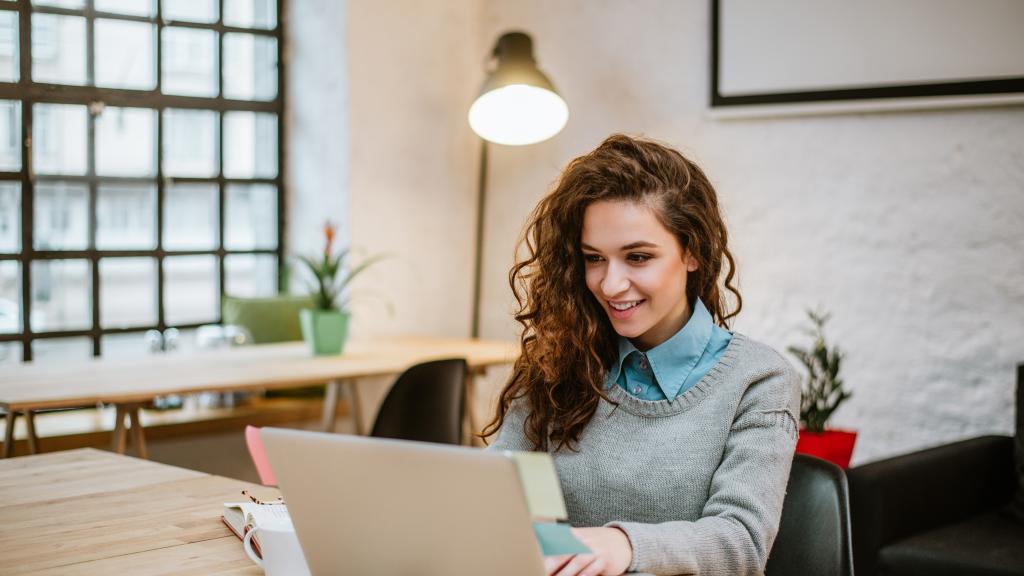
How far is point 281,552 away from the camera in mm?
1360

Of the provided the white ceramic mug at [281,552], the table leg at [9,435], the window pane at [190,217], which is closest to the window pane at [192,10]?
the window pane at [190,217]

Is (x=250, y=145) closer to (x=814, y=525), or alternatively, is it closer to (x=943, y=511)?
(x=943, y=511)

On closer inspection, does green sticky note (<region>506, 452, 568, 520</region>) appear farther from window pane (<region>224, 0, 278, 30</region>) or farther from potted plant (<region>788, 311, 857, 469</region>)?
window pane (<region>224, 0, 278, 30</region>)

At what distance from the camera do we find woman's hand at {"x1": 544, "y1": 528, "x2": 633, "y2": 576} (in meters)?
1.27

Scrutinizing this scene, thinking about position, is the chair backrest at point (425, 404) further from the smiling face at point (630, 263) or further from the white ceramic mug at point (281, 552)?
the white ceramic mug at point (281, 552)

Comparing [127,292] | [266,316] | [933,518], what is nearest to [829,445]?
[933,518]

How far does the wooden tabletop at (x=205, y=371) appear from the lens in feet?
9.92

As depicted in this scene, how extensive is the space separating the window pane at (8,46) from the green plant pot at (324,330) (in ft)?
5.07

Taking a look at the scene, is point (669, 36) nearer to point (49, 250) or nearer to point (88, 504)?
point (49, 250)

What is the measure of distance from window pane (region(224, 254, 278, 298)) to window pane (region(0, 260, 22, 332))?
89 cm

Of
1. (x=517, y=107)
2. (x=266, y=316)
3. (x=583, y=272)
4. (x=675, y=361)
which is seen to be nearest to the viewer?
(x=675, y=361)

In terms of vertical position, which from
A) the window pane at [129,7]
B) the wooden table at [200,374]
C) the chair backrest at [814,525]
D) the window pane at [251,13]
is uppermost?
the window pane at [251,13]

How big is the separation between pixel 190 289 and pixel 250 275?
301mm

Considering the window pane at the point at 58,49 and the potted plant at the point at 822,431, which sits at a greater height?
A: the window pane at the point at 58,49
